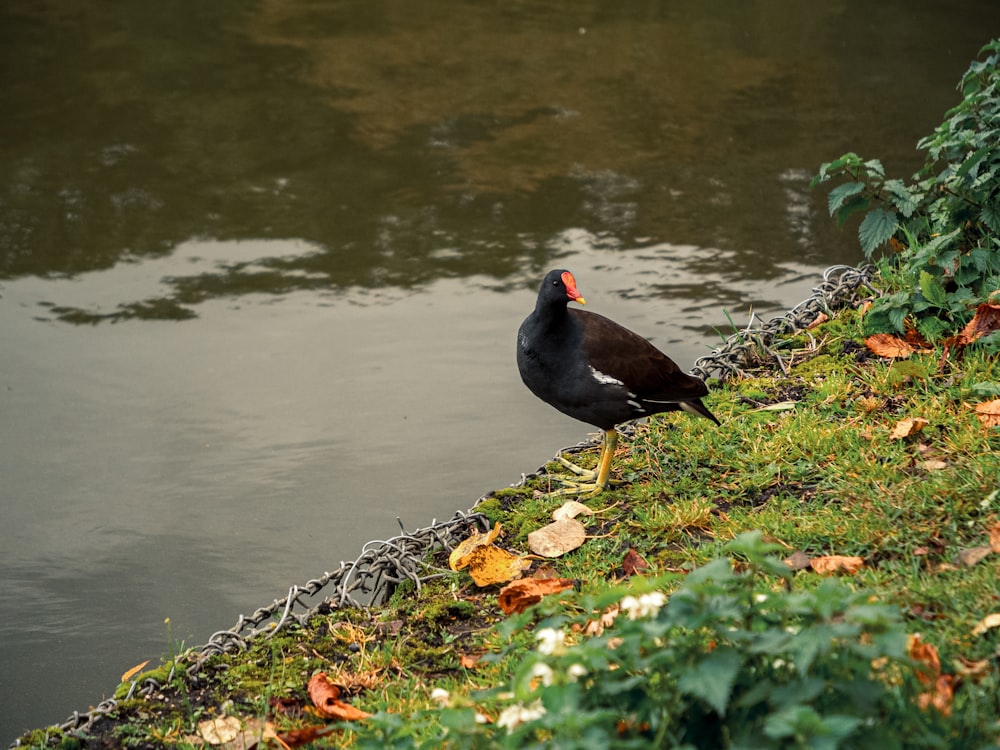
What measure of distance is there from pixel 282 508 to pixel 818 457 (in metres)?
2.18

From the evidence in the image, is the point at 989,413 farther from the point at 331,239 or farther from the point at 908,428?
the point at 331,239

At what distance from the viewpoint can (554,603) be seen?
7.18ft

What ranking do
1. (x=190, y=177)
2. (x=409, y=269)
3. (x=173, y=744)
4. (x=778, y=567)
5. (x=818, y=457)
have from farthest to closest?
(x=190, y=177)
(x=409, y=269)
(x=818, y=457)
(x=173, y=744)
(x=778, y=567)

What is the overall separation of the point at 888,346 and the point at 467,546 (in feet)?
6.49

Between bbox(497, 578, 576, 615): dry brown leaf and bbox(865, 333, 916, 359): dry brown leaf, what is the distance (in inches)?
72.2

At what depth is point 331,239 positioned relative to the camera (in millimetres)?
6371

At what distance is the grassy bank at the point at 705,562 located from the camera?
227cm

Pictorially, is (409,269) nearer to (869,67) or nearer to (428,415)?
(428,415)

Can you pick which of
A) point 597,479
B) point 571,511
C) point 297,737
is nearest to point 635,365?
point 597,479

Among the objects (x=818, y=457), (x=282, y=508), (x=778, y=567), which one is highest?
(x=778, y=567)

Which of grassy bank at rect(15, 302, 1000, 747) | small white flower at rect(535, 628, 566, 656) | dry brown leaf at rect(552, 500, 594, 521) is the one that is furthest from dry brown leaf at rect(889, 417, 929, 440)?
small white flower at rect(535, 628, 566, 656)

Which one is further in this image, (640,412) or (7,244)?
(7,244)

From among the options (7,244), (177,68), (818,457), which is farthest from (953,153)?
(177,68)

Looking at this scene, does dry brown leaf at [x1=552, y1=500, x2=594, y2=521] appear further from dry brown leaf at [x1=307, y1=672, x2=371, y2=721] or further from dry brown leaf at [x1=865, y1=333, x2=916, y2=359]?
dry brown leaf at [x1=865, y1=333, x2=916, y2=359]
